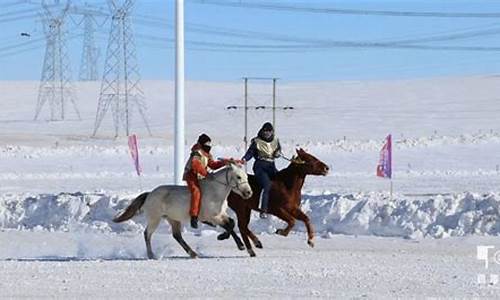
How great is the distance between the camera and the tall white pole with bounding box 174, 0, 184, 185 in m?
25.7

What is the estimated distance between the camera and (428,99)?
282ft

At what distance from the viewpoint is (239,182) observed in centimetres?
1750

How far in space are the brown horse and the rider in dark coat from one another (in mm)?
82

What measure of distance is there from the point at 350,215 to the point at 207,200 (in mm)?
6251

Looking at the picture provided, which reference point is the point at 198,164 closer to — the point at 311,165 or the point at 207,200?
the point at 207,200

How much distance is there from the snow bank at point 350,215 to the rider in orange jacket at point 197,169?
483 cm

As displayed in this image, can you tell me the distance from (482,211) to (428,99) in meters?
64.2

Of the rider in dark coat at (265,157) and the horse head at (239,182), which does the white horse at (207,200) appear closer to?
the horse head at (239,182)

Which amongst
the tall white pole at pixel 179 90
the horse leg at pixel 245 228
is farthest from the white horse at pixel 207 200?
the tall white pole at pixel 179 90

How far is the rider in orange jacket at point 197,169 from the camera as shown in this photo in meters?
17.5

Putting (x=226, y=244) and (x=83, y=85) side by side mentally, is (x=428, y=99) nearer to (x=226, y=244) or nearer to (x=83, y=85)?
(x=83, y=85)

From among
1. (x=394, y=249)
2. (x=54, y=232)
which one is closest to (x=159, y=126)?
(x=54, y=232)

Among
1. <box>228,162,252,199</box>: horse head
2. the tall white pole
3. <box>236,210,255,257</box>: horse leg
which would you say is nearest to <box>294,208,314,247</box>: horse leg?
<box>236,210,255,257</box>: horse leg

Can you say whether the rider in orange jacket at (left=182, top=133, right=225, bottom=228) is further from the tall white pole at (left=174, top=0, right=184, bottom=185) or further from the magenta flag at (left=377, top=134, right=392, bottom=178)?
the magenta flag at (left=377, top=134, right=392, bottom=178)
